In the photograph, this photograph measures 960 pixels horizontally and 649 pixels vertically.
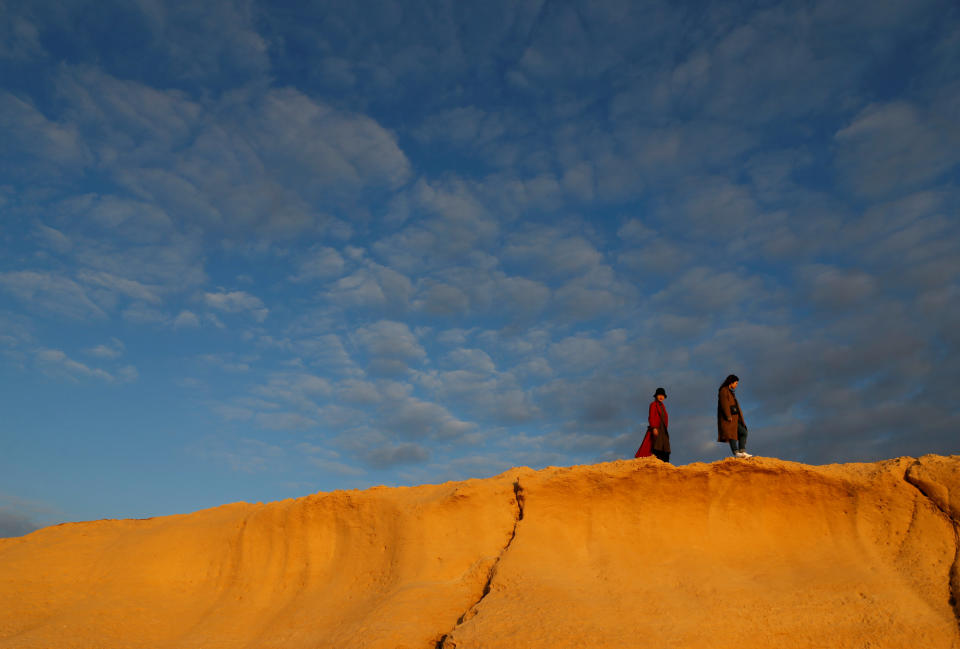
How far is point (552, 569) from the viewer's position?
22.1 ft

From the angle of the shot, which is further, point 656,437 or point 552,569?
point 656,437

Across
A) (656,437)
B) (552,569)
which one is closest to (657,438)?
(656,437)

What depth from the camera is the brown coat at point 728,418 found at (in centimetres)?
804

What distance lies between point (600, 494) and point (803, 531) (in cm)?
210

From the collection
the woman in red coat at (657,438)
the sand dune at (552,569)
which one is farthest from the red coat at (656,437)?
the sand dune at (552,569)

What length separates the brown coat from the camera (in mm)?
8039

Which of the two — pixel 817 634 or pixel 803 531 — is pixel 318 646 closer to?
pixel 817 634

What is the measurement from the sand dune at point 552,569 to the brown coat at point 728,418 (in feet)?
3.49

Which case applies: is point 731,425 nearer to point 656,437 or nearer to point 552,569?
point 656,437

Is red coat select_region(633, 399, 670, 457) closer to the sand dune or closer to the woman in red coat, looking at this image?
the woman in red coat

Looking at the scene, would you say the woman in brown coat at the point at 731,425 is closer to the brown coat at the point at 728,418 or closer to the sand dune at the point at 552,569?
the brown coat at the point at 728,418

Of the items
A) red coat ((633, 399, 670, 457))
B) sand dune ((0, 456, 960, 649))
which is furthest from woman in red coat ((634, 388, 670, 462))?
sand dune ((0, 456, 960, 649))

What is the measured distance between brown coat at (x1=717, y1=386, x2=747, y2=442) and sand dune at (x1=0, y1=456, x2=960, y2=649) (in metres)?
1.06

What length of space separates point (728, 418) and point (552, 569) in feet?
9.93
